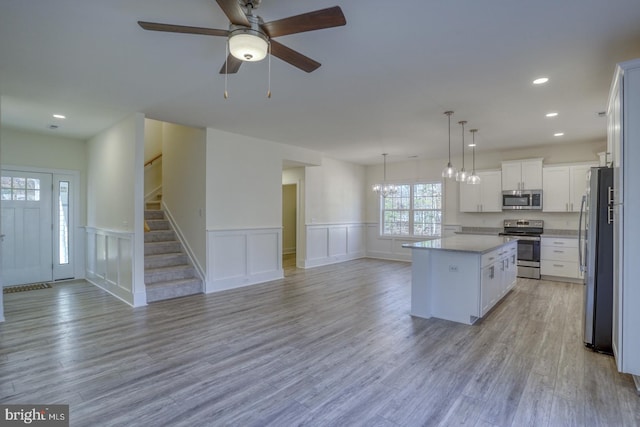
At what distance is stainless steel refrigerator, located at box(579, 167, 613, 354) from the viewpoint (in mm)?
3004

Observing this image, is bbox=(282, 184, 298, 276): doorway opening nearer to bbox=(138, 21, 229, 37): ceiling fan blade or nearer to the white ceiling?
the white ceiling

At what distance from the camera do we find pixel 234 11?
1.83 metres

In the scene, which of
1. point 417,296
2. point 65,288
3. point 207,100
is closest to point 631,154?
point 417,296

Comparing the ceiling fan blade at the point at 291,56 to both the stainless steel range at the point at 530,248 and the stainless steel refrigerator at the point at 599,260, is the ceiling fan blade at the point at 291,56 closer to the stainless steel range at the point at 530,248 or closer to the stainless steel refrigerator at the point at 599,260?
the stainless steel refrigerator at the point at 599,260

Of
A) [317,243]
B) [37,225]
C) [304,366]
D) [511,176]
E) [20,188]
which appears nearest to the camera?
[304,366]

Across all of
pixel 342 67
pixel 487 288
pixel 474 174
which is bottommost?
pixel 487 288

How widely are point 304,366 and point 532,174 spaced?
20.4 ft

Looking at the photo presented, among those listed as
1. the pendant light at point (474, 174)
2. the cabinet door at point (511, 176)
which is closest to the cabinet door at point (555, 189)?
the cabinet door at point (511, 176)

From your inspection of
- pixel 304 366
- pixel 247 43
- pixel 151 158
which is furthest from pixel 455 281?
pixel 151 158

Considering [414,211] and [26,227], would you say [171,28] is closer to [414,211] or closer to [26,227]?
[26,227]

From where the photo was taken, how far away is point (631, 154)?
7.71 ft

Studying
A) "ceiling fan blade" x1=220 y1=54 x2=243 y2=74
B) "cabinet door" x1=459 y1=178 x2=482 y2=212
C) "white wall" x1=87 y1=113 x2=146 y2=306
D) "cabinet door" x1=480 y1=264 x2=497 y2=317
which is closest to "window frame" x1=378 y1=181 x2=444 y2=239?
"cabinet door" x1=459 y1=178 x2=482 y2=212

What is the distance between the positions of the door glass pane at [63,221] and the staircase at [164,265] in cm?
160

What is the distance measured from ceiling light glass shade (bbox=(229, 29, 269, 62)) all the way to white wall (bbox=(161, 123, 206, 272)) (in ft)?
11.7
